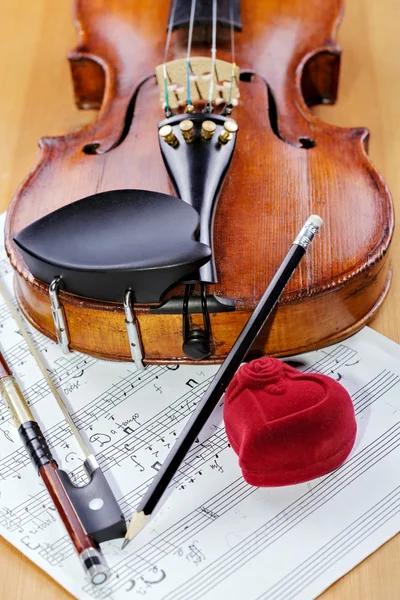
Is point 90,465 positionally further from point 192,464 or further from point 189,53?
point 189,53

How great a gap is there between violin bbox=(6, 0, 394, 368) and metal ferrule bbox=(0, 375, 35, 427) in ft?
0.29

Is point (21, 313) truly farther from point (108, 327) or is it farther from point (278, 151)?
point (278, 151)

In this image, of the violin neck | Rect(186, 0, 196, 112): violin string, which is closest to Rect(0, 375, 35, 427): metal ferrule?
Rect(186, 0, 196, 112): violin string

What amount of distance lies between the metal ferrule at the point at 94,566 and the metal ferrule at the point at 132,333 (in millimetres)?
270

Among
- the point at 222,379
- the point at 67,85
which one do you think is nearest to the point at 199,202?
the point at 222,379

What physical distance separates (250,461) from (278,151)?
492mm

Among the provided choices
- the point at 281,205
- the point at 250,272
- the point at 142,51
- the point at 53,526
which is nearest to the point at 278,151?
the point at 281,205

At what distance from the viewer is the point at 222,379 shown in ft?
3.33

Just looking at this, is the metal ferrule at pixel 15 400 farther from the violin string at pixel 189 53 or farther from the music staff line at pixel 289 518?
the violin string at pixel 189 53

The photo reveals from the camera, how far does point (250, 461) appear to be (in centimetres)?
97

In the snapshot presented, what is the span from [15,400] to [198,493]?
250 millimetres

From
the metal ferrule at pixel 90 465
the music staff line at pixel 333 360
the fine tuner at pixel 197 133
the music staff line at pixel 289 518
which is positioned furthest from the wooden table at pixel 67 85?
the metal ferrule at pixel 90 465

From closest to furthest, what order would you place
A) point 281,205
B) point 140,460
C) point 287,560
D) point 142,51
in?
1. point 287,560
2. point 140,460
3. point 281,205
4. point 142,51

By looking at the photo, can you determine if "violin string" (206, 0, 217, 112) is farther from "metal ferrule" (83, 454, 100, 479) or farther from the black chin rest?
"metal ferrule" (83, 454, 100, 479)
